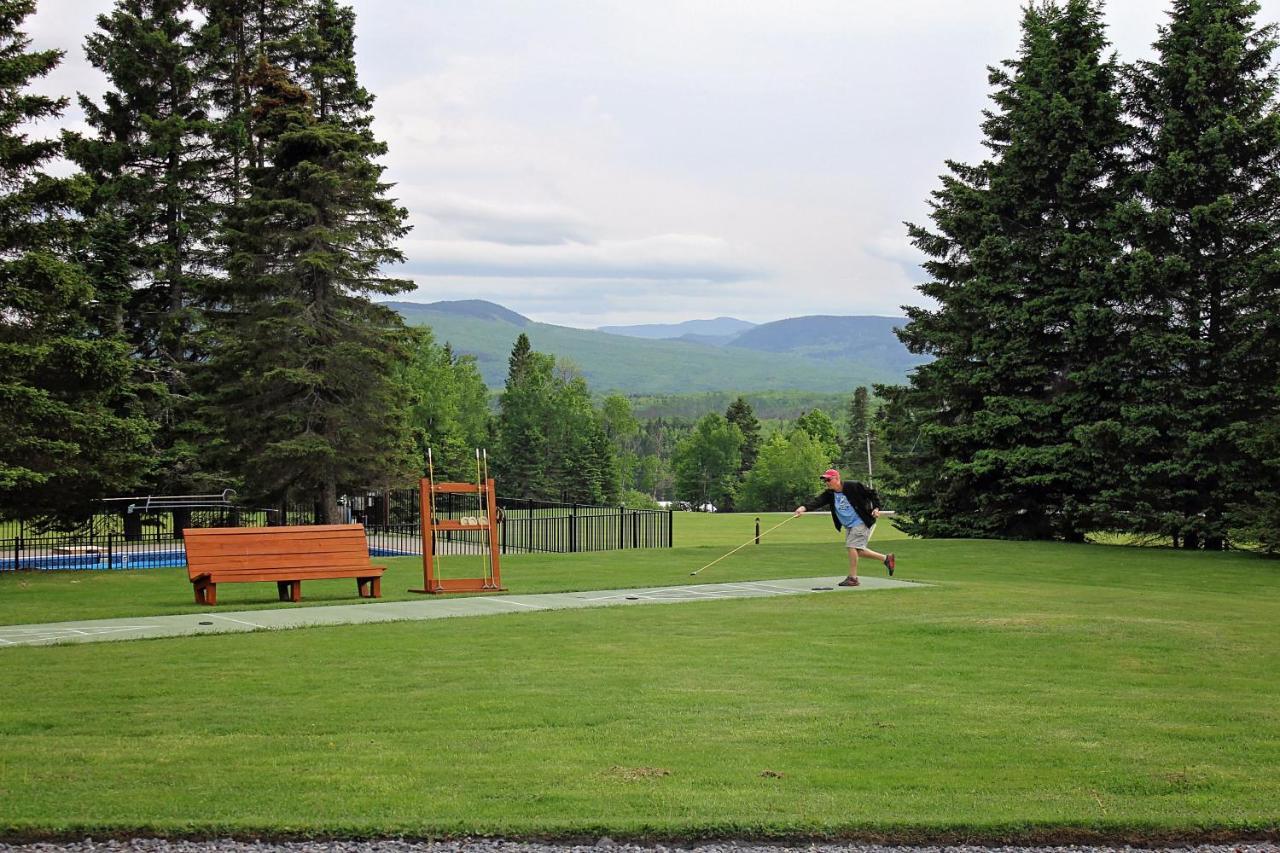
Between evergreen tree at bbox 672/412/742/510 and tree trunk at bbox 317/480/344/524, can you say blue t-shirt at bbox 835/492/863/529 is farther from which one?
evergreen tree at bbox 672/412/742/510

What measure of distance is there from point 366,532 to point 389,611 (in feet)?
43.8

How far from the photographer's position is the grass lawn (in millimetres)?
5742

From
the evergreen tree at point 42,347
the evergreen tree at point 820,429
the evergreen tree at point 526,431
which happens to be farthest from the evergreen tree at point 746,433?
the evergreen tree at point 42,347

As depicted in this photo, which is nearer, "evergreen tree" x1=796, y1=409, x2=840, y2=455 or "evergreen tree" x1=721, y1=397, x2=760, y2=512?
"evergreen tree" x1=796, y1=409, x2=840, y2=455

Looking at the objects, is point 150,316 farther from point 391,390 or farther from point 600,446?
point 600,446

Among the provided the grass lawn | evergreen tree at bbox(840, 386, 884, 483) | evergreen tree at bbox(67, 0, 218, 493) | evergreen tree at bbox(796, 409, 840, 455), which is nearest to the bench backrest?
the grass lawn

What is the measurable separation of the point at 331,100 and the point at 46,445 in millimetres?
17451

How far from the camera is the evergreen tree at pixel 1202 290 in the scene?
2653 centimetres

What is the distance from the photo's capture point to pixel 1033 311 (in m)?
29.5

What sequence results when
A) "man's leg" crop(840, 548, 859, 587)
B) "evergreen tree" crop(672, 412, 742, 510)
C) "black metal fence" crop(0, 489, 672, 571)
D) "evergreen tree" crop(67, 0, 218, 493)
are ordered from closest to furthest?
1. "man's leg" crop(840, 548, 859, 587)
2. "black metal fence" crop(0, 489, 672, 571)
3. "evergreen tree" crop(67, 0, 218, 493)
4. "evergreen tree" crop(672, 412, 742, 510)

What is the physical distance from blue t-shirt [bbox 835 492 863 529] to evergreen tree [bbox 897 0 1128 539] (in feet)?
43.2

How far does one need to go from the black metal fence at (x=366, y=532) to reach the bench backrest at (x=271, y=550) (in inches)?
376

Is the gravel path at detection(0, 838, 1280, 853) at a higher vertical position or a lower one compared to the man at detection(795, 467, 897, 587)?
lower

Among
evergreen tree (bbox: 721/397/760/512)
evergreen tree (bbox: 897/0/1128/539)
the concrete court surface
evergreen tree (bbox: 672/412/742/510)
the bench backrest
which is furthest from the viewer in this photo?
evergreen tree (bbox: 721/397/760/512)
